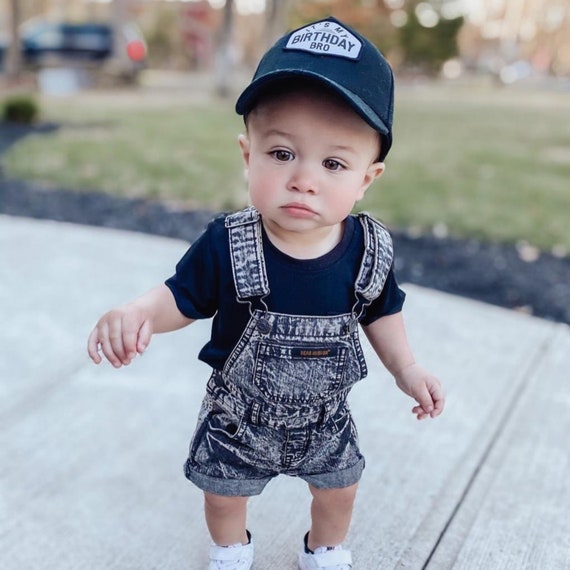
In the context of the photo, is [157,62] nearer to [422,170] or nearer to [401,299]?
[422,170]

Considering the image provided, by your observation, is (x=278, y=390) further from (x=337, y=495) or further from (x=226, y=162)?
(x=226, y=162)

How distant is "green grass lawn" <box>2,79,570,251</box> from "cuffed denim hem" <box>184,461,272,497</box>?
389 centimetres

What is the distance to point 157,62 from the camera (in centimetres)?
3291

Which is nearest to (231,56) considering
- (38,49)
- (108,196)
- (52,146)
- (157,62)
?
(38,49)

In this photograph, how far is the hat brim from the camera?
1433mm

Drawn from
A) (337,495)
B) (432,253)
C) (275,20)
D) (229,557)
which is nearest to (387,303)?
(337,495)

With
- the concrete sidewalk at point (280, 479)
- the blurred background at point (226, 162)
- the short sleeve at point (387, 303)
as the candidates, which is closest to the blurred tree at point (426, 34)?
the blurred background at point (226, 162)

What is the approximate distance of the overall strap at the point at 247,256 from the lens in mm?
1598

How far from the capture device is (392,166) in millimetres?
8391

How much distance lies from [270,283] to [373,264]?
0.23 m

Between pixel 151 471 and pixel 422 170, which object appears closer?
pixel 151 471

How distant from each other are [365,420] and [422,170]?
5.73 m

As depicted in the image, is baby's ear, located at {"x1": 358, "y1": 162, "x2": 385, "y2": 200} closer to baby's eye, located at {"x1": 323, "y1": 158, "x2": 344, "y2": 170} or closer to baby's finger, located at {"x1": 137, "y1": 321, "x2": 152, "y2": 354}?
baby's eye, located at {"x1": 323, "y1": 158, "x2": 344, "y2": 170}

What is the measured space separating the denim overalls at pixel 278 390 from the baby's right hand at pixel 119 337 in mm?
203
